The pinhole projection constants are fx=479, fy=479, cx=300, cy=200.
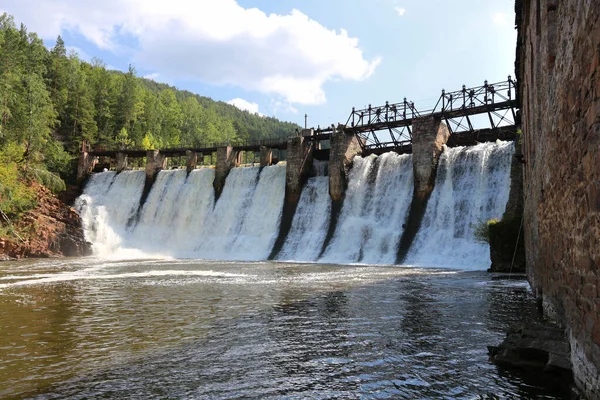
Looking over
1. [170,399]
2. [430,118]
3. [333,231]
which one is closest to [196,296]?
[170,399]

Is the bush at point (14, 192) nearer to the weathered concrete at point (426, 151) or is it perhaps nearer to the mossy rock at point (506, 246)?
the weathered concrete at point (426, 151)

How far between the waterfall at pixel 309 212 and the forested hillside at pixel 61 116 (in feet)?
20.9

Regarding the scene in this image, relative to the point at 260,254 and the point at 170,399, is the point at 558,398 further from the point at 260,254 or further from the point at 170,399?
the point at 260,254

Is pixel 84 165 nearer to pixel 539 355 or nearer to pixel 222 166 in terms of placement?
pixel 222 166

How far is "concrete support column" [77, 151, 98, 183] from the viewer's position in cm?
5172

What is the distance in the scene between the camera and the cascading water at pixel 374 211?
103 feet

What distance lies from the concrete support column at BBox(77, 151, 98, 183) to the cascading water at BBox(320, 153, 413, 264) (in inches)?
1229

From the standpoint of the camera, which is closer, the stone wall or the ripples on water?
the stone wall

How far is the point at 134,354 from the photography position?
754 cm

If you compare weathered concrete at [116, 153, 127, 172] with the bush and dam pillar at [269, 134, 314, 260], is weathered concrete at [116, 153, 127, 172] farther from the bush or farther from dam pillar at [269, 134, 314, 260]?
dam pillar at [269, 134, 314, 260]

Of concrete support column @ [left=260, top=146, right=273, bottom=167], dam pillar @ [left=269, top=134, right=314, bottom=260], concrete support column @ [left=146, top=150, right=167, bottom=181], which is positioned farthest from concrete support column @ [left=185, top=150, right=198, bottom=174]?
dam pillar @ [left=269, top=134, right=314, bottom=260]

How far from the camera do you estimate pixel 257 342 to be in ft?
27.8

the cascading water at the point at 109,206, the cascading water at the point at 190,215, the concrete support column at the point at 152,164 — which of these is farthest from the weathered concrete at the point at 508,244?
the concrete support column at the point at 152,164

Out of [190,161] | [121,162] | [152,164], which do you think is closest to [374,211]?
[190,161]
